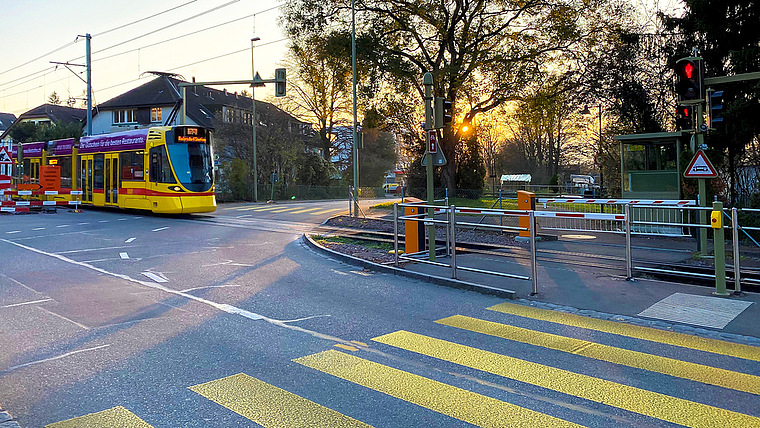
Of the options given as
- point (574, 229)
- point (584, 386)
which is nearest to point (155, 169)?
point (574, 229)

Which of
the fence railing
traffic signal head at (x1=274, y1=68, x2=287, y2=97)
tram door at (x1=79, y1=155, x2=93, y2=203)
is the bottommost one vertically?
the fence railing

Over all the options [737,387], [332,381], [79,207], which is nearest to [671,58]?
[737,387]

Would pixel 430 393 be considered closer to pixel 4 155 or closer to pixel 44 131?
pixel 4 155

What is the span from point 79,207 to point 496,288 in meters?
25.6

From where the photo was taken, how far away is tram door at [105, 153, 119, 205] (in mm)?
24772

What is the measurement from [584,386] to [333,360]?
7.25ft

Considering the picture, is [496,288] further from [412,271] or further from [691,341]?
[691,341]

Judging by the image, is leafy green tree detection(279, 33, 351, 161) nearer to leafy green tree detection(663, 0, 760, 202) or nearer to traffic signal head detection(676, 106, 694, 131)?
leafy green tree detection(663, 0, 760, 202)

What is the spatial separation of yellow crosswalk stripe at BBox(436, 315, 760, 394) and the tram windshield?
17748 mm

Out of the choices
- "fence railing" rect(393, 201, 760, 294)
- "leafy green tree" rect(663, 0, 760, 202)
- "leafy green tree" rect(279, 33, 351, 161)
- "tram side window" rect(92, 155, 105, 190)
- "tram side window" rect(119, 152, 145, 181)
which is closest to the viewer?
"fence railing" rect(393, 201, 760, 294)

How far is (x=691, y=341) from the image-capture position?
624 centimetres

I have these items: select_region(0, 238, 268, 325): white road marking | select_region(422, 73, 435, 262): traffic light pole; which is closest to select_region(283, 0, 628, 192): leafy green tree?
select_region(422, 73, 435, 262): traffic light pole

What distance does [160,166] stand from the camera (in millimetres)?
22438

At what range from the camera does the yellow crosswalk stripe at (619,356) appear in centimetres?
495
